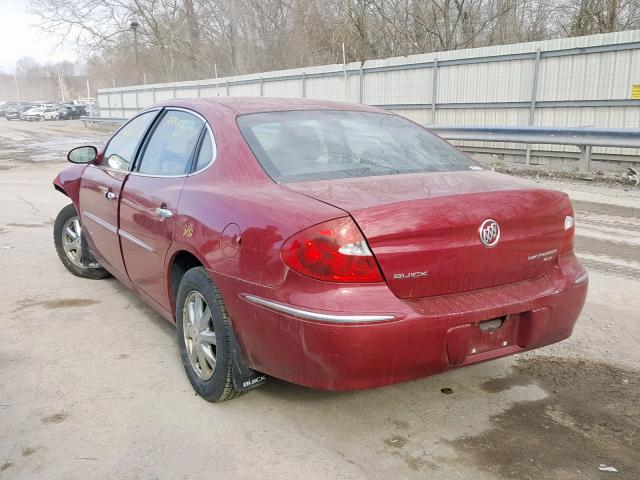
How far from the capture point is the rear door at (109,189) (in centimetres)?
415

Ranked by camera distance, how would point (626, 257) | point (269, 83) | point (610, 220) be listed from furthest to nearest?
point (269, 83), point (610, 220), point (626, 257)

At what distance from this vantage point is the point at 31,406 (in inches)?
122

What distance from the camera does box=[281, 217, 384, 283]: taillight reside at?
Result: 2.40m

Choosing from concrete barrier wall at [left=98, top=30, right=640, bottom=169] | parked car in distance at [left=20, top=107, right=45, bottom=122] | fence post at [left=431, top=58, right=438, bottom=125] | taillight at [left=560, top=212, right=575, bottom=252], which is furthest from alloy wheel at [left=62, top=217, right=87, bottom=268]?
parked car in distance at [left=20, top=107, right=45, bottom=122]

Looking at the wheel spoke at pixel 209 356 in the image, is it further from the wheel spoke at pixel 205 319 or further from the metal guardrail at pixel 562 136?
the metal guardrail at pixel 562 136

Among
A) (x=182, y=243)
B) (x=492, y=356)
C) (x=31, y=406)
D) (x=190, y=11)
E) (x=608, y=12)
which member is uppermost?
(x=190, y=11)

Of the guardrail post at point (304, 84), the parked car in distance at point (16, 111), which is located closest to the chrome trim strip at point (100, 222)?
the guardrail post at point (304, 84)

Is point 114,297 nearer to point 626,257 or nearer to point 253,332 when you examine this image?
point 253,332

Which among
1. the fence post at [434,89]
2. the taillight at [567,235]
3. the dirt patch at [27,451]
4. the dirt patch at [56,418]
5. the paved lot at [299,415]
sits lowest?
the dirt patch at [27,451]

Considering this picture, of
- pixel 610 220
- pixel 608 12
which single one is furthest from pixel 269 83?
pixel 610 220

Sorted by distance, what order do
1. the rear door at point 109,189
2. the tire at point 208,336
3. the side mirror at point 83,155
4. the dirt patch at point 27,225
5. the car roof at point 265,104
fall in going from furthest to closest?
1. the dirt patch at point 27,225
2. the side mirror at point 83,155
3. the rear door at point 109,189
4. the car roof at point 265,104
5. the tire at point 208,336

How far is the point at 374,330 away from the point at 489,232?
0.70 meters

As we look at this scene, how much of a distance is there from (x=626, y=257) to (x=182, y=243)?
4519 mm

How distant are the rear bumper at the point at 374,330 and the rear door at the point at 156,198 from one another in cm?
81
